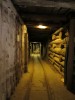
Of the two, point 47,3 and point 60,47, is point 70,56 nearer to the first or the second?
point 47,3

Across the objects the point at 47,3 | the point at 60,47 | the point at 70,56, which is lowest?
the point at 70,56

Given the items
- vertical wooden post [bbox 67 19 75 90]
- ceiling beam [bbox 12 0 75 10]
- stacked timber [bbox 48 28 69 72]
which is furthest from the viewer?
stacked timber [bbox 48 28 69 72]

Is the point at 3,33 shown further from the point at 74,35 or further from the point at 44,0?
the point at 74,35

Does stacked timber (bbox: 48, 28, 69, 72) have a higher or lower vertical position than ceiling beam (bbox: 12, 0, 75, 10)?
lower

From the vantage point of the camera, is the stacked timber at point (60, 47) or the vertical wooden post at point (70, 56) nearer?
the vertical wooden post at point (70, 56)

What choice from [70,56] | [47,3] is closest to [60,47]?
[70,56]

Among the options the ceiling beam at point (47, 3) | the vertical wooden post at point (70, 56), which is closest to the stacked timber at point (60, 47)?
the vertical wooden post at point (70, 56)

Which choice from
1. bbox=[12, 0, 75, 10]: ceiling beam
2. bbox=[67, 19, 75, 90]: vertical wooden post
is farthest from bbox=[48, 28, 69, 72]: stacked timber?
bbox=[12, 0, 75, 10]: ceiling beam

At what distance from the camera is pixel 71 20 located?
6.84 m

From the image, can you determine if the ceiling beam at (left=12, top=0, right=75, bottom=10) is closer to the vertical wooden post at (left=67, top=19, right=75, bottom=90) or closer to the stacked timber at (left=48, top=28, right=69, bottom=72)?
the vertical wooden post at (left=67, top=19, right=75, bottom=90)

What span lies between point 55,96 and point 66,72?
1.62 meters

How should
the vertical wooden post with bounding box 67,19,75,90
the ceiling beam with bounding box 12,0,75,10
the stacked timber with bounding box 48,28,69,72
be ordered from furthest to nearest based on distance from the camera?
1. the stacked timber with bounding box 48,28,69,72
2. the vertical wooden post with bounding box 67,19,75,90
3. the ceiling beam with bounding box 12,0,75,10

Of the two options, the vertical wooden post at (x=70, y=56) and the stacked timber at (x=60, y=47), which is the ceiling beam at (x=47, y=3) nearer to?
the vertical wooden post at (x=70, y=56)

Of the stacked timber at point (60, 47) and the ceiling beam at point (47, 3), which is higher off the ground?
the ceiling beam at point (47, 3)
